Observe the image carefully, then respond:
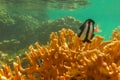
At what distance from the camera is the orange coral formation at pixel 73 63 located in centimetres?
298

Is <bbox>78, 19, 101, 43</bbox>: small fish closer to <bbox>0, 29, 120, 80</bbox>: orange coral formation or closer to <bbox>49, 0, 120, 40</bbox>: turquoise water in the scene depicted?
<bbox>0, 29, 120, 80</bbox>: orange coral formation

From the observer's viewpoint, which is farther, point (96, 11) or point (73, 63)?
point (96, 11)

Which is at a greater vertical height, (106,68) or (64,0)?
(64,0)

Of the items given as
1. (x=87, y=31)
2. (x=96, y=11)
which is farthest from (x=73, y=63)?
(x=96, y=11)

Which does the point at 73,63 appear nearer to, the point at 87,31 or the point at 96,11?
the point at 87,31

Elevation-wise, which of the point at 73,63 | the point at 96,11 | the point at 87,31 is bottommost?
the point at 73,63

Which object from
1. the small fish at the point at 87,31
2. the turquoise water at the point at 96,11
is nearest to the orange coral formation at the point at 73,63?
the small fish at the point at 87,31

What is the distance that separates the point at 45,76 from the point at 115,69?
1.14 meters

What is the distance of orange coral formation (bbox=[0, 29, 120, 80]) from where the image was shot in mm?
2982

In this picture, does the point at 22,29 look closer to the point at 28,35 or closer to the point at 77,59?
the point at 28,35

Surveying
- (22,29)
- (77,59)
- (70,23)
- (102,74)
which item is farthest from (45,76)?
(22,29)

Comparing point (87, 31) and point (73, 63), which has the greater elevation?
point (87, 31)

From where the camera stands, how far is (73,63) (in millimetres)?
3553

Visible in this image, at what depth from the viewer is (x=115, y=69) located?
2.81m
